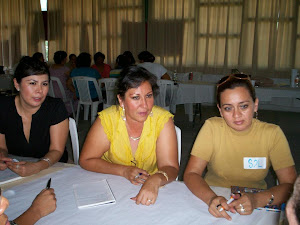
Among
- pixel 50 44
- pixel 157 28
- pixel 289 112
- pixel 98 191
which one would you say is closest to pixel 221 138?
pixel 98 191

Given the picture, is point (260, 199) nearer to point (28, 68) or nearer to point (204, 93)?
point (28, 68)

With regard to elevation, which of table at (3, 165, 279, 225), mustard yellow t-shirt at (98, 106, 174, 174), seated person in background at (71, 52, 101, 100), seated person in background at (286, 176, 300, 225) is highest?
seated person in background at (71, 52, 101, 100)

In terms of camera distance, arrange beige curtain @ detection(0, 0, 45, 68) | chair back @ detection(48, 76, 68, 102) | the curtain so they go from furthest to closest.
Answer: beige curtain @ detection(0, 0, 45, 68) → the curtain → chair back @ detection(48, 76, 68, 102)

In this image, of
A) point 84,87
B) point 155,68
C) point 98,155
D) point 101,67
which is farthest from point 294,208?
point 101,67

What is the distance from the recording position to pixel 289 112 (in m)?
7.44

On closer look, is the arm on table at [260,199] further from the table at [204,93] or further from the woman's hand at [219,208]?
the table at [204,93]

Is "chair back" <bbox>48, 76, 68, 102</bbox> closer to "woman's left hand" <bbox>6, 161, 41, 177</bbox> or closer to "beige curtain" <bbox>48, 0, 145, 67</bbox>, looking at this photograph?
"beige curtain" <bbox>48, 0, 145, 67</bbox>

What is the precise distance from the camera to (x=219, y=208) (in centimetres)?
116

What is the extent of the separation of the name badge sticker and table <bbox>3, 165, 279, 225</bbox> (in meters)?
0.31

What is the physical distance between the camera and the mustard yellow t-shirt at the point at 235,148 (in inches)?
64.7

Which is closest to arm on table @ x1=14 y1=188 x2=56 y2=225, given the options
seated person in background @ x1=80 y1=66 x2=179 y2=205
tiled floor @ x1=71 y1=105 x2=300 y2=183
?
seated person in background @ x1=80 y1=66 x2=179 y2=205

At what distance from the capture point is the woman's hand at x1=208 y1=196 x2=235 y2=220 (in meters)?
1.14

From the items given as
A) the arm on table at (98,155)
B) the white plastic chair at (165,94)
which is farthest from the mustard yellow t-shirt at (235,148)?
the white plastic chair at (165,94)

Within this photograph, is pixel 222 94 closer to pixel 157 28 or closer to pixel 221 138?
pixel 221 138
